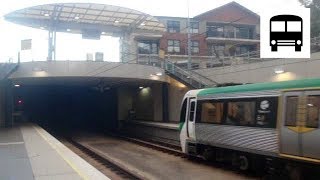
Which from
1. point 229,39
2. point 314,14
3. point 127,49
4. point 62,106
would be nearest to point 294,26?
point 314,14

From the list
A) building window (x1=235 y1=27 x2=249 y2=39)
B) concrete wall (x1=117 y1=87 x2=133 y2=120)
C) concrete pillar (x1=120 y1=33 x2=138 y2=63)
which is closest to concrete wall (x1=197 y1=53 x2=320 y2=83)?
concrete pillar (x1=120 y1=33 x2=138 y2=63)

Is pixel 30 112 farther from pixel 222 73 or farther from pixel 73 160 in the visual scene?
pixel 73 160

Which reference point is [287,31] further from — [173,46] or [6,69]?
[173,46]

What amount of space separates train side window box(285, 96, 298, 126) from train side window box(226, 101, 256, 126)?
1.91 meters

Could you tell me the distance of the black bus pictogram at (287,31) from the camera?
20303mm

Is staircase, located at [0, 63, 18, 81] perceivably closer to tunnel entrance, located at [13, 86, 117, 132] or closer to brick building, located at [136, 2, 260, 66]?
tunnel entrance, located at [13, 86, 117, 132]

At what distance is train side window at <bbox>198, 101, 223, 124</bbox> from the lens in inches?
664

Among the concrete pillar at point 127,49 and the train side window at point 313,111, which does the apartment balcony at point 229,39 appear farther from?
the train side window at point 313,111

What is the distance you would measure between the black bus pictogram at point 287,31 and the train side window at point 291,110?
25.9ft

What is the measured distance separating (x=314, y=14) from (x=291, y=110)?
3382 centimetres

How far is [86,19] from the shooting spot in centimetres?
4784

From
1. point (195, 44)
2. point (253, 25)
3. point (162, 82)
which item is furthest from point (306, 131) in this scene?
point (253, 25)

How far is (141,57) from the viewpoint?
40062 mm

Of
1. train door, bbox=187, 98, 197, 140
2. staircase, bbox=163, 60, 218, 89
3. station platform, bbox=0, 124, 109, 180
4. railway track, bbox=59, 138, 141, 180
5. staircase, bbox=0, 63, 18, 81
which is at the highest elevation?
staircase, bbox=0, 63, 18, 81
